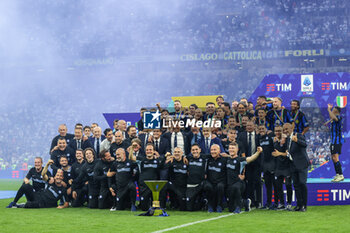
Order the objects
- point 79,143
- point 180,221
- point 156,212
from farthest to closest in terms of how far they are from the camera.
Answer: point 79,143 < point 156,212 < point 180,221

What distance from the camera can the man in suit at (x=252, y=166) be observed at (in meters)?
10.5

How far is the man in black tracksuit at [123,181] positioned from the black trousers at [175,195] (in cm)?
69

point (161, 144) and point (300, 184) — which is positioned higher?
point (161, 144)

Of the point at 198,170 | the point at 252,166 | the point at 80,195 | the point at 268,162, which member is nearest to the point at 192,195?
the point at 198,170

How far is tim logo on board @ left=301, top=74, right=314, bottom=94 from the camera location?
1517cm

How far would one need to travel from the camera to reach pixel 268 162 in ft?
34.4

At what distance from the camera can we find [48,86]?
38625 millimetres

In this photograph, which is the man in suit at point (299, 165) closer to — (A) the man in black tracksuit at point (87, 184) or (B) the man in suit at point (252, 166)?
(B) the man in suit at point (252, 166)

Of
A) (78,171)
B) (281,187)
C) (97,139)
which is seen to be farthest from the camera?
(97,139)

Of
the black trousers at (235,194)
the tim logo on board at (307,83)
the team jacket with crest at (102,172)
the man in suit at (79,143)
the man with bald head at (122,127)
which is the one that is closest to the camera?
the black trousers at (235,194)

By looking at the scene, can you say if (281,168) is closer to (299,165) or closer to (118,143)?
(299,165)

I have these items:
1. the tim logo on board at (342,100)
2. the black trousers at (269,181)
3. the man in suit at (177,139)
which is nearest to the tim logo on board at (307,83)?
the tim logo on board at (342,100)

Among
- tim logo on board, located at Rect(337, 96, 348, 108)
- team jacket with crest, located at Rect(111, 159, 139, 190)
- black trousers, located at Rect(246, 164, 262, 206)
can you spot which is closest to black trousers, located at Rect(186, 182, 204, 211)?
black trousers, located at Rect(246, 164, 262, 206)

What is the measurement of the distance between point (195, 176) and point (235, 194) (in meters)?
0.89
